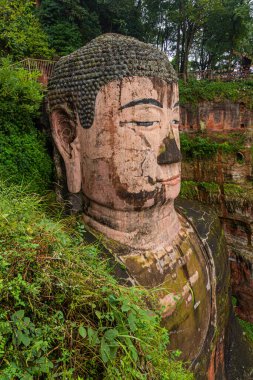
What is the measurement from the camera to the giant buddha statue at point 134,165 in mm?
3004

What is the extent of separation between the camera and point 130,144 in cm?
299

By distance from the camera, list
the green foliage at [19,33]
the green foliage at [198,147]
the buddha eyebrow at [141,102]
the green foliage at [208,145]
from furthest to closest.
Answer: the green foliage at [198,147], the green foliage at [208,145], the green foliage at [19,33], the buddha eyebrow at [141,102]

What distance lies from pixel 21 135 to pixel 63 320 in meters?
2.49

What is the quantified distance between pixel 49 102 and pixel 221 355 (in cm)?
388

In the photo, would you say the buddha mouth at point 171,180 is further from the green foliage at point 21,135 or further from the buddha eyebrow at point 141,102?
the green foliage at point 21,135

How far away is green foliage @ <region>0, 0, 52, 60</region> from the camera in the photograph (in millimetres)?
5965

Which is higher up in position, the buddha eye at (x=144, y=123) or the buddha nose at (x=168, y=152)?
the buddha eye at (x=144, y=123)

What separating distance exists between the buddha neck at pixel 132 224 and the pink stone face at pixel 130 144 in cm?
12

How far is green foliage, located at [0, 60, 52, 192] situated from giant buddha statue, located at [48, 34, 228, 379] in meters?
0.33

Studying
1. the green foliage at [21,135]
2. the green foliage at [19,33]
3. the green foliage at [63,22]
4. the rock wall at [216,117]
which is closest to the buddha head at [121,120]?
the green foliage at [21,135]

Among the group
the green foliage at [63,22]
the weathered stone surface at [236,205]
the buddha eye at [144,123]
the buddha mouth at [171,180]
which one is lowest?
the weathered stone surface at [236,205]

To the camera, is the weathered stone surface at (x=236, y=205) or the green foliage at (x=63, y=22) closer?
the weathered stone surface at (x=236, y=205)

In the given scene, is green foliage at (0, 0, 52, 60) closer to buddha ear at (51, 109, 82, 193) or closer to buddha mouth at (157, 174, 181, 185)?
buddha ear at (51, 109, 82, 193)

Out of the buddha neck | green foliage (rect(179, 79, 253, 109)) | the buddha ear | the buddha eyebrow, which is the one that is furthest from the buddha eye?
green foliage (rect(179, 79, 253, 109))
